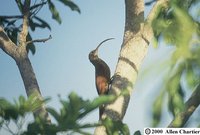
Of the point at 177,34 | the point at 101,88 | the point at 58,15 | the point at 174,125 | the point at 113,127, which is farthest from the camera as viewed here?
the point at 58,15

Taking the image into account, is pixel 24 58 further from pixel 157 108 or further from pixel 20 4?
pixel 157 108

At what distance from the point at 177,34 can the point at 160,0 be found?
8.53ft

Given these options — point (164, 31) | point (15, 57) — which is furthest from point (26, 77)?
point (164, 31)

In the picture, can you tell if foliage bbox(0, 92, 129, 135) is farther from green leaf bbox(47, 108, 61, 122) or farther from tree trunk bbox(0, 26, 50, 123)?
tree trunk bbox(0, 26, 50, 123)

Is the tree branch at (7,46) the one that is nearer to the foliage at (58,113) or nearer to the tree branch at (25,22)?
the tree branch at (25,22)

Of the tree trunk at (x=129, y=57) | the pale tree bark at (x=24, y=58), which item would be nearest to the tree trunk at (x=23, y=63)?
the pale tree bark at (x=24, y=58)

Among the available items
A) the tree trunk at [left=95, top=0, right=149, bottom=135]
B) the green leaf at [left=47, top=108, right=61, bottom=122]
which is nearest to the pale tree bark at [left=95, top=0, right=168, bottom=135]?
the tree trunk at [left=95, top=0, right=149, bottom=135]

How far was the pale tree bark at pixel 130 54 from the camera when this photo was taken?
14.3 feet

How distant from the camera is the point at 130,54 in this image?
4.62 meters

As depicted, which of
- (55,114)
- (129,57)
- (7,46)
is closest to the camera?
(55,114)

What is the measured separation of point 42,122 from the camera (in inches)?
98.7

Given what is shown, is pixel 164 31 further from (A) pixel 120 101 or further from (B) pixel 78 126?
(A) pixel 120 101

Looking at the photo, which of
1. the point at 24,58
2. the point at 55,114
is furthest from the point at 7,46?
the point at 55,114

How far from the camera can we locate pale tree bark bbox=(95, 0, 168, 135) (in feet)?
14.3
